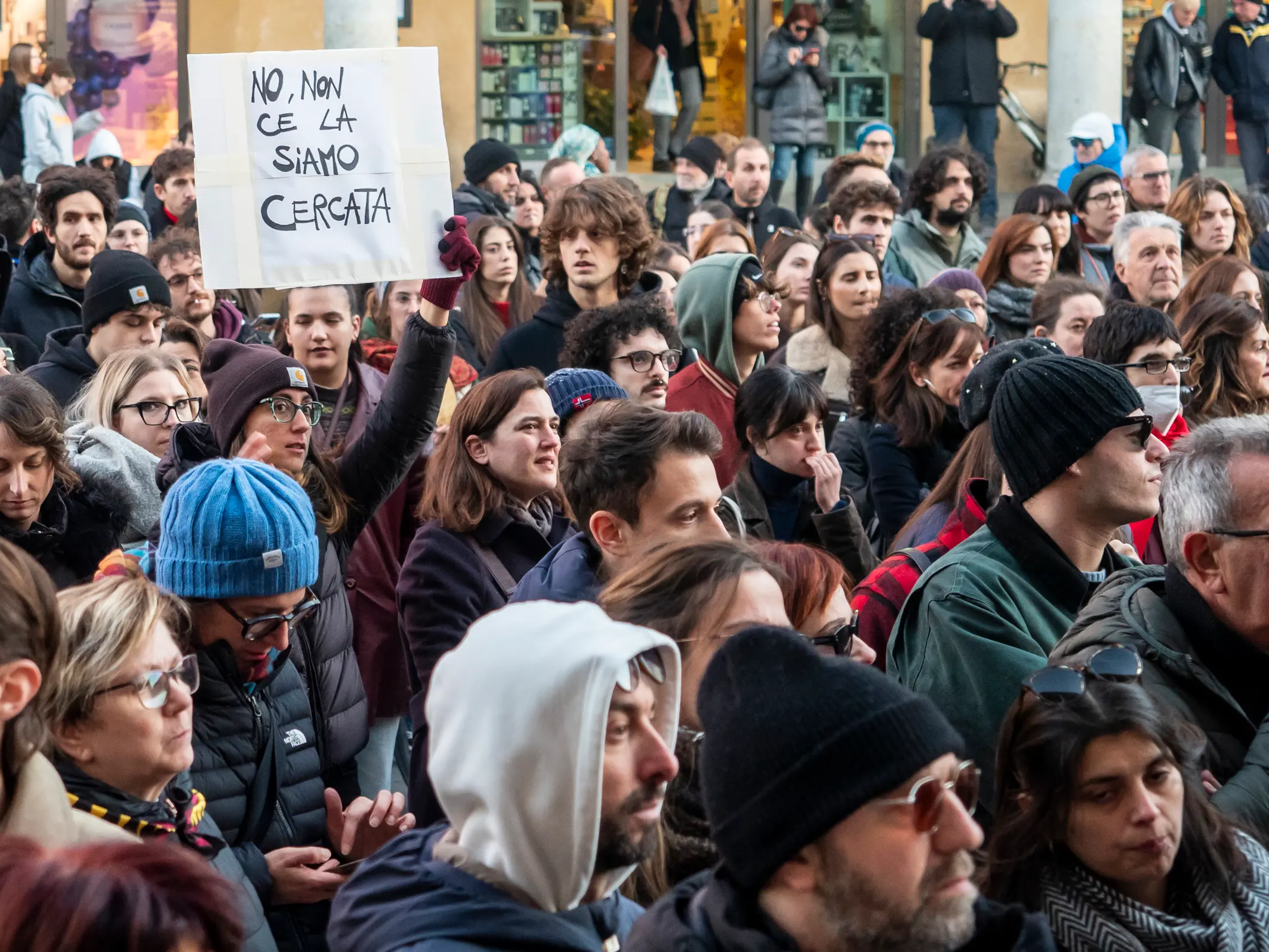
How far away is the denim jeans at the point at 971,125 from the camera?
1471 cm

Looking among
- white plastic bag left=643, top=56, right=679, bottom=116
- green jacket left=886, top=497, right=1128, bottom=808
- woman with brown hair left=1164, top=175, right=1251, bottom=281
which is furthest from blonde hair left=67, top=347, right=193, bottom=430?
white plastic bag left=643, top=56, right=679, bottom=116

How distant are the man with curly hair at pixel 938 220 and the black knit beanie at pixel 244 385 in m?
4.88

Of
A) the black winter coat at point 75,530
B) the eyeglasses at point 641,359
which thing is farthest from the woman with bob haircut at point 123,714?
the eyeglasses at point 641,359

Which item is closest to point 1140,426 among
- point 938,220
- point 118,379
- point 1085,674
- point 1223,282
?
point 1085,674

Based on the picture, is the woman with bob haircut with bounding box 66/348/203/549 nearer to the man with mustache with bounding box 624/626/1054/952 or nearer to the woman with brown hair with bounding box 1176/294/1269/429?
the man with mustache with bounding box 624/626/1054/952

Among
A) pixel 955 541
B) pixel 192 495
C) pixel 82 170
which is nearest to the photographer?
pixel 192 495

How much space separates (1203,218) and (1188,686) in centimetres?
613

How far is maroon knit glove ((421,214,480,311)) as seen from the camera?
4676 millimetres

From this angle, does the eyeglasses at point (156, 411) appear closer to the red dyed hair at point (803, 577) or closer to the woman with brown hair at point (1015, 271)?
the red dyed hair at point (803, 577)

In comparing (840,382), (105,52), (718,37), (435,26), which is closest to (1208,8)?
(718,37)

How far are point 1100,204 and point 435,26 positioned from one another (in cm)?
927

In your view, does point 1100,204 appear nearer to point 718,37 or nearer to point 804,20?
point 804,20

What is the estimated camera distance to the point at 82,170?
Answer: 803 centimetres

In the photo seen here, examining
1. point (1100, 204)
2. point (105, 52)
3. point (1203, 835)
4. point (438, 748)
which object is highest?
point (105, 52)
